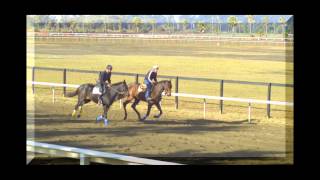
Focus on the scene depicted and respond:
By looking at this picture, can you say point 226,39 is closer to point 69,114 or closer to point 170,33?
point 170,33

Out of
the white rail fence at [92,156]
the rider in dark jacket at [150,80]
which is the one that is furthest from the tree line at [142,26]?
the white rail fence at [92,156]

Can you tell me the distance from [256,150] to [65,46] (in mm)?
7777

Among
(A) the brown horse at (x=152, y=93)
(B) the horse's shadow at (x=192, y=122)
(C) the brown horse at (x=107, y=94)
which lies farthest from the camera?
(B) the horse's shadow at (x=192, y=122)

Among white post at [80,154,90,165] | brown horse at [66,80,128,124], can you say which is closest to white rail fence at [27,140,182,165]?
white post at [80,154,90,165]

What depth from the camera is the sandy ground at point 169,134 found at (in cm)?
1200

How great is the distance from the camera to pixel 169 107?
54.5 feet

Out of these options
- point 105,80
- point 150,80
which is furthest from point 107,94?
point 150,80

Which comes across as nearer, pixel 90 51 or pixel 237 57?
pixel 90 51

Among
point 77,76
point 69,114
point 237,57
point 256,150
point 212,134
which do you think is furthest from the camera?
point 237,57

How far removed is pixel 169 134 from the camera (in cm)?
1343

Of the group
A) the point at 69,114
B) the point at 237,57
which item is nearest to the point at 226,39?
the point at 237,57

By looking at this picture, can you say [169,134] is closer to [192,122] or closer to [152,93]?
[152,93]

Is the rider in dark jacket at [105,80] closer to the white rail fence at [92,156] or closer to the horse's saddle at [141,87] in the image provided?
the horse's saddle at [141,87]

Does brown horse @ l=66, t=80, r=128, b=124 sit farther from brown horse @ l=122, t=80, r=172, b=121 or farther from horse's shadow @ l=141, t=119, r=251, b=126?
horse's shadow @ l=141, t=119, r=251, b=126
